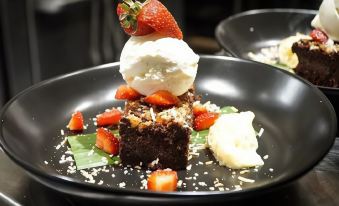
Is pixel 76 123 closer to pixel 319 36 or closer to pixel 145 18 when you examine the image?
pixel 145 18

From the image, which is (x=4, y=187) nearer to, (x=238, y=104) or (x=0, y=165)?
(x=0, y=165)

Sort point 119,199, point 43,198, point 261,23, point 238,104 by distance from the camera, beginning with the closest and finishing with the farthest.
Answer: point 119,199 → point 43,198 → point 238,104 → point 261,23

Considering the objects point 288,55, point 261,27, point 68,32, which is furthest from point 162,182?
point 68,32

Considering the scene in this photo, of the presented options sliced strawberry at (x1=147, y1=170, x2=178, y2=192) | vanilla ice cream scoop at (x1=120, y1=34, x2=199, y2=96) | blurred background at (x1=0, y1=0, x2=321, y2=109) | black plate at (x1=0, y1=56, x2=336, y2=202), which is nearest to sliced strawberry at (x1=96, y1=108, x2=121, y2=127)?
black plate at (x1=0, y1=56, x2=336, y2=202)

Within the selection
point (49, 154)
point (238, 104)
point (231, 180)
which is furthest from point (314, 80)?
point (49, 154)

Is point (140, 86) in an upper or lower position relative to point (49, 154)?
upper

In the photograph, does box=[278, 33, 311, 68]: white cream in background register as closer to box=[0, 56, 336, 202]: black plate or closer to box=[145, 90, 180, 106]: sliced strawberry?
box=[0, 56, 336, 202]: black plate

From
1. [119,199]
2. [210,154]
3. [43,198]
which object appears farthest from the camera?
[210,154]
